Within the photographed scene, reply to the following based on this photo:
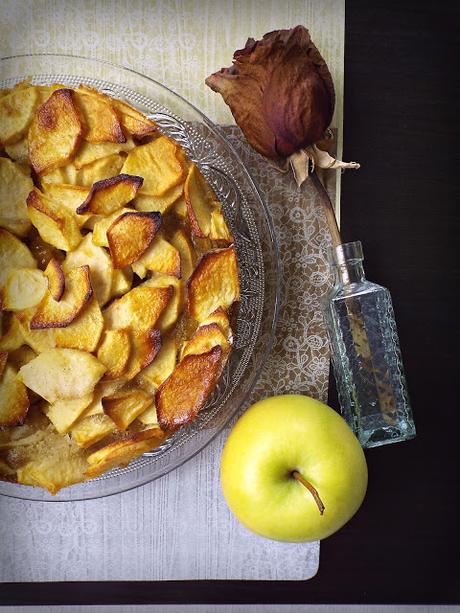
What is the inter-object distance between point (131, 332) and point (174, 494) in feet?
1.06

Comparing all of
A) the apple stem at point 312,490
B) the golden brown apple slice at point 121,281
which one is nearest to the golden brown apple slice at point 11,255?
the golden brown apple slice at point 121,281

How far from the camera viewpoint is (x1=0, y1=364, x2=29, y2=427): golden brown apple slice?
88cm

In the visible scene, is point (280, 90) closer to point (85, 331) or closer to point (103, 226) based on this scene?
point (103, 226)

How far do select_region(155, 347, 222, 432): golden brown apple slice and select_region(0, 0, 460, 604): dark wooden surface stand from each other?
1.11 feet

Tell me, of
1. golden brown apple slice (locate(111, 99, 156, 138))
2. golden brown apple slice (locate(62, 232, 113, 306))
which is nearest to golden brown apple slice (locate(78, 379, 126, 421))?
golden brown apple slice (locate(62, 232, 113, 306))

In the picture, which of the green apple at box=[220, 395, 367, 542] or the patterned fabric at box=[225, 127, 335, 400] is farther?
the patterned fabric at box=[225, 127, 335, 400]

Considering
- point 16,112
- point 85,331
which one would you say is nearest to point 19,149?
point 16,112

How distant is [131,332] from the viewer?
891mm

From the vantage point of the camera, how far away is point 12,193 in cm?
88

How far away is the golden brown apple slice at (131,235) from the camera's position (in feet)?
2.88

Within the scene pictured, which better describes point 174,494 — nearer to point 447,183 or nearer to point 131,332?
point 131,332

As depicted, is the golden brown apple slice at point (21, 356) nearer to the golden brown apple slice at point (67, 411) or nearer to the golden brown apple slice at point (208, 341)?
the golden brown apple slice at point (67, 411)

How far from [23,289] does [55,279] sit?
0.05 m

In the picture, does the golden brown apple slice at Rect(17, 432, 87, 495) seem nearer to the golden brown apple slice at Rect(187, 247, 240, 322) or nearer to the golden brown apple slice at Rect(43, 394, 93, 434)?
the golden brown apple slice at Rect(43, 394, 93, 434)
